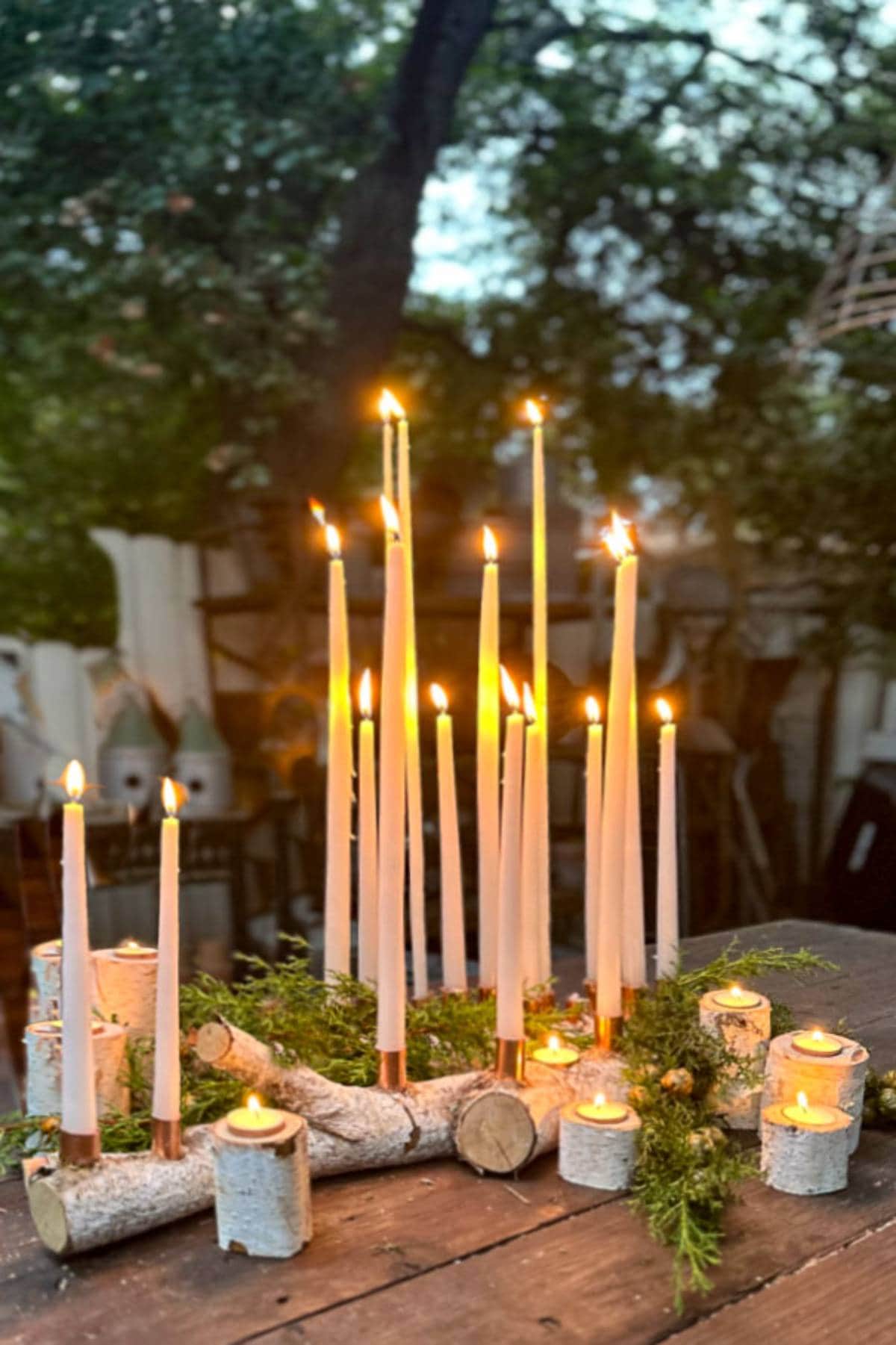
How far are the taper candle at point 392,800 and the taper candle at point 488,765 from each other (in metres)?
0.15

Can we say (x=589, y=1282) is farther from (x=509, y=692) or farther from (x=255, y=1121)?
(x=509, y=692)

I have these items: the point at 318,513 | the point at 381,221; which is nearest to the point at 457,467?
the point at 381,221

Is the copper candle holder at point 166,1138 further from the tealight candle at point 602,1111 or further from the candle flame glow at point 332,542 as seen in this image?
the candle flame glow at point 332,542

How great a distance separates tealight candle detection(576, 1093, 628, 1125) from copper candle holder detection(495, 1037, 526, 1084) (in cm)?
4

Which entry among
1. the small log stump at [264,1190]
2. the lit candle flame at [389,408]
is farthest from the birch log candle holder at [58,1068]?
the lit candle flame at [389,408]

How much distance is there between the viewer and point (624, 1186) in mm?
753

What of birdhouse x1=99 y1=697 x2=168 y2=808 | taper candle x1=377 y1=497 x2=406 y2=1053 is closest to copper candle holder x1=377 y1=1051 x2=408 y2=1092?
taper candle x1=377 y1=497 x2=406 y2=1053

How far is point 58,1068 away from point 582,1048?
350 millimetres

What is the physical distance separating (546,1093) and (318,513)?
451mm

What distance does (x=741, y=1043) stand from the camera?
85cm

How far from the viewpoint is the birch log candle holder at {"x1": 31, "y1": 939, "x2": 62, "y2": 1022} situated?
864 mm

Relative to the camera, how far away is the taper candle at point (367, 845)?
93 centimetres

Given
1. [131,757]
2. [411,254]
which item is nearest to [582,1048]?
[131,757]

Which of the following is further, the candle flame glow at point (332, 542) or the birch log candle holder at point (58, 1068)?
the candle flame glow at point (332, 542)
